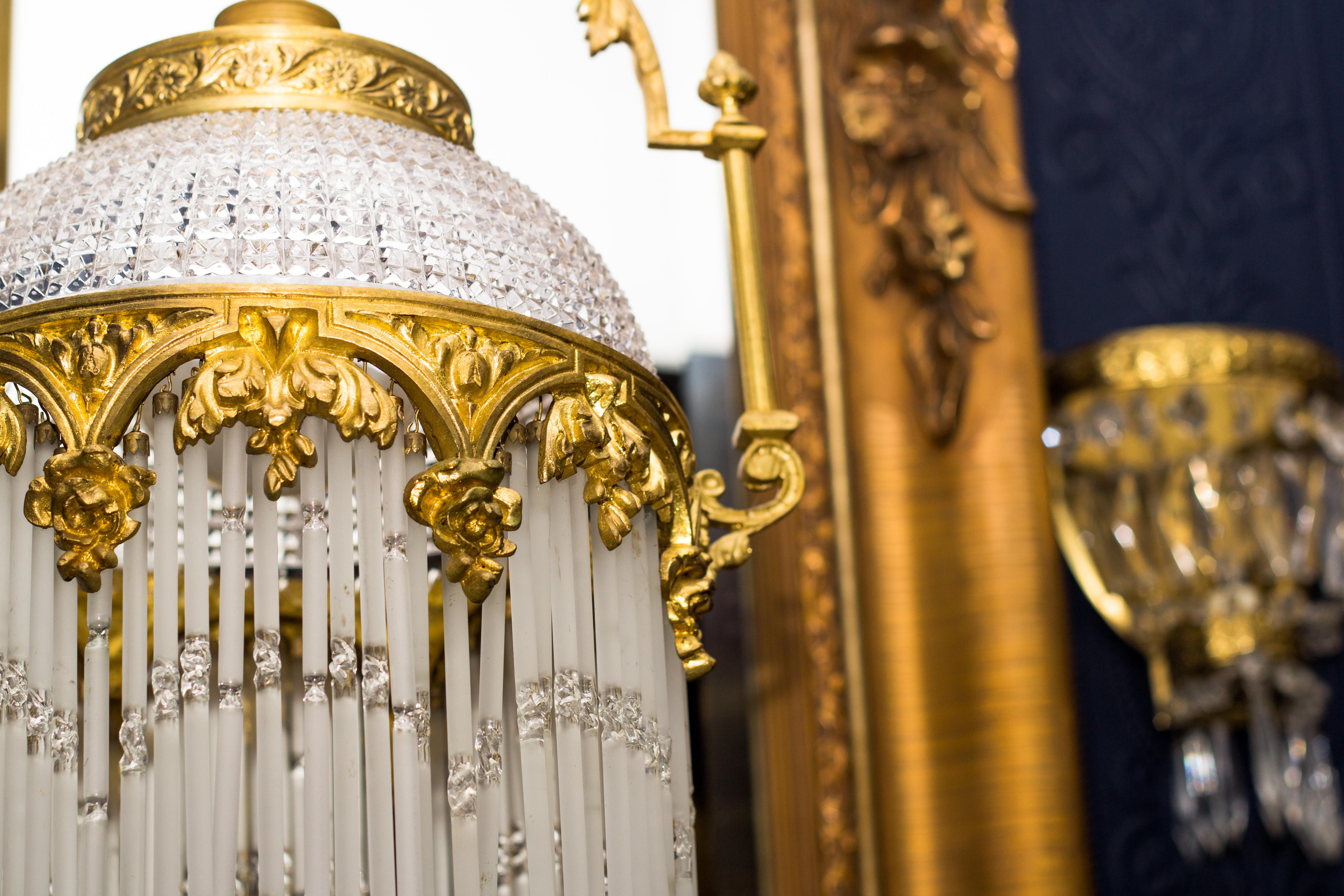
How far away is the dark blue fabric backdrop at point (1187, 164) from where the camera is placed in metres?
1.01

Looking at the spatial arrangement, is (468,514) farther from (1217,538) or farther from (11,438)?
(1217,538)

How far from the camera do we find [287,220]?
19.3 inches

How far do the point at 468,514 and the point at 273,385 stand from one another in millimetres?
81

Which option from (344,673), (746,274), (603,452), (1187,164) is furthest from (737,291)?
(1187,164)

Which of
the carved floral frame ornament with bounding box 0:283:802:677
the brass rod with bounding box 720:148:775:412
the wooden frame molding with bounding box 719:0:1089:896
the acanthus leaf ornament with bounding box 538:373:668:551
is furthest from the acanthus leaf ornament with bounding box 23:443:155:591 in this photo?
the wooden frame molding with bounding box 719:0:1089:896

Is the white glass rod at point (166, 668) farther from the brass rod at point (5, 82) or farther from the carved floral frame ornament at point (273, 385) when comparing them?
the brass rod at point (5, 82)

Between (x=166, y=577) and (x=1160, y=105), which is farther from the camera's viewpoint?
(x=1160, y=105)

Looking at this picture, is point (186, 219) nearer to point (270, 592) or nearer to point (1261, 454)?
point (270, 592)

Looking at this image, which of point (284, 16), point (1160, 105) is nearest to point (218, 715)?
point (284, 16)

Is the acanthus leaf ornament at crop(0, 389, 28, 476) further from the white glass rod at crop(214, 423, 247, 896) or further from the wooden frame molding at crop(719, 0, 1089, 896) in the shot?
the wooden frame molding at crop(719, 0, 1089, 896)

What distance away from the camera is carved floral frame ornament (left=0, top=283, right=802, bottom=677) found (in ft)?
1.52

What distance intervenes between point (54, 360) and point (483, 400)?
0.49 ft

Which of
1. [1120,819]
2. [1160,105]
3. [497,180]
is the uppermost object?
[1160,105]

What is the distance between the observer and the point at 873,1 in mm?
868
